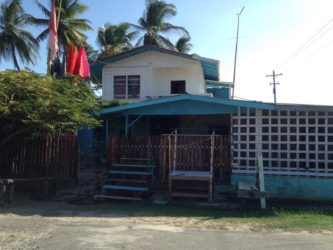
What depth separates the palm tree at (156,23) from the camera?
25.5 m

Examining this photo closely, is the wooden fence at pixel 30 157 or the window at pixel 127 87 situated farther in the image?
the window at pixel 127 87

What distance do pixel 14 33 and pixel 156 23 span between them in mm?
12506

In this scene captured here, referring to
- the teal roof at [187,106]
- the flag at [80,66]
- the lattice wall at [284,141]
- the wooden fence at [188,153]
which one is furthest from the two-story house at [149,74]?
the lattice wall at [284,141]

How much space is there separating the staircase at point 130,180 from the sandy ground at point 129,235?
5.61ft

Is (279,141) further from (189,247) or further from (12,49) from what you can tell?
(12,49)


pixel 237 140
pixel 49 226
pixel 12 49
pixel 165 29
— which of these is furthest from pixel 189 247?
pixel 12 49

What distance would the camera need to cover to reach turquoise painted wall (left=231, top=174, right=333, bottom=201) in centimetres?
827

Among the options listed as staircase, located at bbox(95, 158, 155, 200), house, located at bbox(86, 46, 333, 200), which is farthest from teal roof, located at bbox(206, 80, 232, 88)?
staircase, located at bbox(95, 158, 155, 200)

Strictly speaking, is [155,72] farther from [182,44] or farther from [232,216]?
[182,44]

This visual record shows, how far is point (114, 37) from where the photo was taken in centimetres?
2722

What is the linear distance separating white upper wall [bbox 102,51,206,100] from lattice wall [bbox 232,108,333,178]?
23.3 ft

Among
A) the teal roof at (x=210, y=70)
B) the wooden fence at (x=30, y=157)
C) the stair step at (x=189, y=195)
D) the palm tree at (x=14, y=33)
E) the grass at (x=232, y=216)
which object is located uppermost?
the palm tree at (x=14, y=33)

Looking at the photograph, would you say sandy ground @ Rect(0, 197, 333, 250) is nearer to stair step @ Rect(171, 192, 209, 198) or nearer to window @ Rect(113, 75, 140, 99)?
stair step @ Rect(171, 192, 209, 198)

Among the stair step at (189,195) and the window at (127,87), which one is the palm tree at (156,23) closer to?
the window at (127,87)
